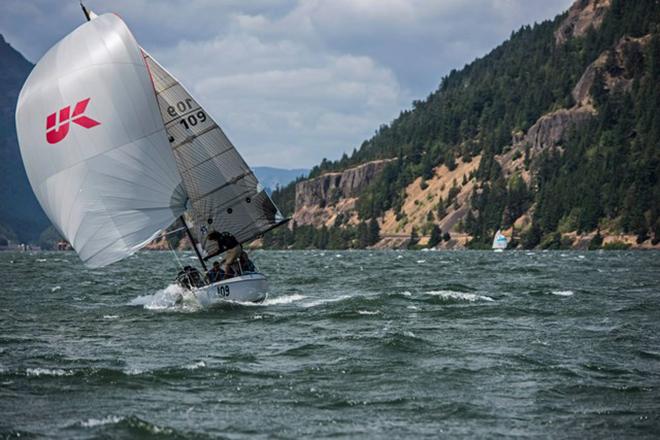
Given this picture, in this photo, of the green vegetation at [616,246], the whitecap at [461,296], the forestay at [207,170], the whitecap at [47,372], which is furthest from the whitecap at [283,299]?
the green vegetation at [616,246]

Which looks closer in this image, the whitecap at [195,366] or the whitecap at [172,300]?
the whitecap at [195,366]

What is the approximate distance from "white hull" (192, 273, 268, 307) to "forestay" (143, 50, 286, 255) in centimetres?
198

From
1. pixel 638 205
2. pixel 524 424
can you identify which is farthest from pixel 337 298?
pixel 638 205

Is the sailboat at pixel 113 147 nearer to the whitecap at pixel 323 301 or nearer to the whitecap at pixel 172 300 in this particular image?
the whitecap at pixel 172 300

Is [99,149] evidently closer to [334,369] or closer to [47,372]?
[47,372]

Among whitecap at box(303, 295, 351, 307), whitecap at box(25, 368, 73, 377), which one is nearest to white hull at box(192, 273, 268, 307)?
whitecap at box(303, 295, 351, 307)

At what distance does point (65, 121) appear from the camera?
116 ft

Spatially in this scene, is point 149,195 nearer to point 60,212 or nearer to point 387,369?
point 60,212

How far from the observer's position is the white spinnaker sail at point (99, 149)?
116ft

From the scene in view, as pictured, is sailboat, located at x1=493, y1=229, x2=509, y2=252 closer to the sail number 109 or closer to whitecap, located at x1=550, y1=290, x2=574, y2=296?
whitecap, located at x1=550, y1=290, x2=574, y2=296

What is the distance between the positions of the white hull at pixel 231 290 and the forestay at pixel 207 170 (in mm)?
1979

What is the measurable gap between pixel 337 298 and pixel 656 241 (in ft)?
432

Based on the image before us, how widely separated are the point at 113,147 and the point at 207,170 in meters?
4.28

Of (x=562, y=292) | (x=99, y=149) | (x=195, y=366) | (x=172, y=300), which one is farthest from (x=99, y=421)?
(x=562, y=292)
